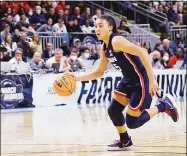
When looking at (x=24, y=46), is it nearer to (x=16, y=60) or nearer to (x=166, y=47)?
(x=16, y=60)

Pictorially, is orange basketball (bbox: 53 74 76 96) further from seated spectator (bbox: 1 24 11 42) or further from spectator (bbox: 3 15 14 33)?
spectator (bbox: 3 15 14 33)

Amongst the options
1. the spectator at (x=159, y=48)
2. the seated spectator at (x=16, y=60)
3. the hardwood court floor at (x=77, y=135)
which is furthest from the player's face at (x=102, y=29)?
the spectator at (x=159, y=48)

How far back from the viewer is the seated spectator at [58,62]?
1614cm

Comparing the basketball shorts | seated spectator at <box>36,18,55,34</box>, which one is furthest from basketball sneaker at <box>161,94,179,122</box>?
seated spectator at <box>36,18,55,34</box>

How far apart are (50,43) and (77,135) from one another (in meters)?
9.57

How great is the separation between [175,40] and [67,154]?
1728 cm

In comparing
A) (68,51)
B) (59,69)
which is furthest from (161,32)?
(59,69)

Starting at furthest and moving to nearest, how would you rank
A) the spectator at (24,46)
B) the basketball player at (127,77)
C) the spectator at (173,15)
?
1. the spectator at (173,15)
2. the spectator at (24,46)
3. the basketball player at (127,77)

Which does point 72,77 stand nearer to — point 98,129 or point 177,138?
point 177,138

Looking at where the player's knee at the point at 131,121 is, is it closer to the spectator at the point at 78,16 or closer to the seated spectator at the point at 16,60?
the seated spectator at the point at 16,60

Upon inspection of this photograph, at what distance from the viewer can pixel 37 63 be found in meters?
16.2

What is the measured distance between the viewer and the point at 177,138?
27.5 feet

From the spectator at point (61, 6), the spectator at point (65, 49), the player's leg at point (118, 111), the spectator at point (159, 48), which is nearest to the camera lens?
the player's leg at point (118, 111)

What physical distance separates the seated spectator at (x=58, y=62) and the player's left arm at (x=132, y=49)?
915cm
